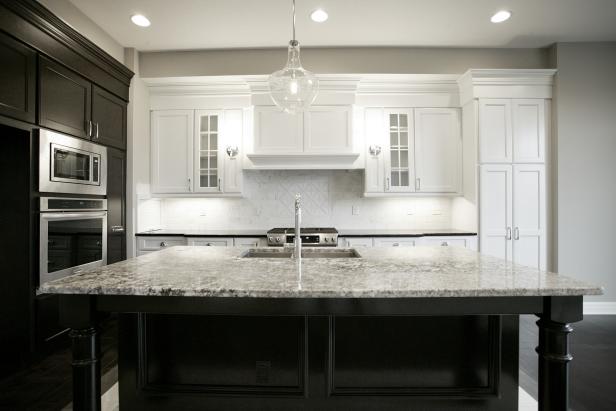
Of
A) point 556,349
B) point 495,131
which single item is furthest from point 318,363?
point 495,131

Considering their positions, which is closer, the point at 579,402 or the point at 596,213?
the point at 579,402

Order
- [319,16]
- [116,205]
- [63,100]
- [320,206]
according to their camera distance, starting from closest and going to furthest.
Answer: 1. [63,100]
2. [319,16]
3. [116,205]
4. [320,206]

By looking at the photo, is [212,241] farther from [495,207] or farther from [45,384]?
[495,207]

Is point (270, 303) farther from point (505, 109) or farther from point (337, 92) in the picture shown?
point (505, 109)

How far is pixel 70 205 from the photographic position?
2.87 m

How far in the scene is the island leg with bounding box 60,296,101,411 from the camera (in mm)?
1385

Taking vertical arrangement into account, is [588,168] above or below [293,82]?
below

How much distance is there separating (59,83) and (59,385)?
2.23 m

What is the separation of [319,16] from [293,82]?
1630 millimetres

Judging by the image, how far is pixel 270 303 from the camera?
53.6 inches

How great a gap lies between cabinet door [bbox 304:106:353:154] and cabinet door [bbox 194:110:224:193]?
108 centimetres

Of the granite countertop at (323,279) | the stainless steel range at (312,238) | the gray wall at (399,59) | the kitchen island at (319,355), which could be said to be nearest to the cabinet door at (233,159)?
the gray wall at (399,59)

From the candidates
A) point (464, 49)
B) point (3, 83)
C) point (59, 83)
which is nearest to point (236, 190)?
point (59, 83)

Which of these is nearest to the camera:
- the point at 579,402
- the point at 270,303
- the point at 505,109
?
the point at 270,303
